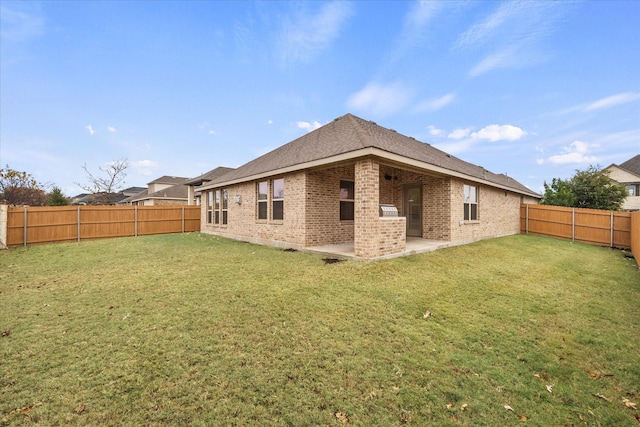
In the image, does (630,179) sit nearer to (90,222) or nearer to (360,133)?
(360,133)

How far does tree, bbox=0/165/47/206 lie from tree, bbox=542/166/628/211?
45582 mm

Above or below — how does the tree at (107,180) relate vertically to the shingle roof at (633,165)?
below

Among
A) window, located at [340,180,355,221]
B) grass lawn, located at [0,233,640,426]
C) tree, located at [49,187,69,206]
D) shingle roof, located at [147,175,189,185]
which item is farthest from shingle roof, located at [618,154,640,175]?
tree, located at [49,187,69,206]

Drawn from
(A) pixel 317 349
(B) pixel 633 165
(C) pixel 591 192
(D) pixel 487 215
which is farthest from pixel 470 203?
(B) pixel 633 165

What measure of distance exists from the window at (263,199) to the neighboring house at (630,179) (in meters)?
33.0

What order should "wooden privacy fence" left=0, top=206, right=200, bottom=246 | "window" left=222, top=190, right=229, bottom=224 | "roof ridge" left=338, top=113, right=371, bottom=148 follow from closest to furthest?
"roof ridge" left=338, top=113, right=371, bottom=148
"wooden privacy fence" left=0, top=206, right=200, bottom=246
"window" left=222, top=190, right=229, bottom=224

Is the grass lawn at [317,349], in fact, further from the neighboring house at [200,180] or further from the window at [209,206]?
the neighboring house at [200,180]

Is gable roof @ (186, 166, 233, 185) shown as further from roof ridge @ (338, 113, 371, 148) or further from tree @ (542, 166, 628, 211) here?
tree @ (542, 166, 628, 211)

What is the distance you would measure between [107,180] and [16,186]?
6.78m

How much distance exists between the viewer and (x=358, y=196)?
725cm

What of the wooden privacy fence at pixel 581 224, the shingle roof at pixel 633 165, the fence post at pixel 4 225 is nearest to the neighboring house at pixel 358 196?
the wooden privacy fence at pixel 581 224

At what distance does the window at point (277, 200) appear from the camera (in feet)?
33.7

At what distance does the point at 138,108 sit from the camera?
683 inches

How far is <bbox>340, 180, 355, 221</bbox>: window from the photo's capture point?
10.3m
